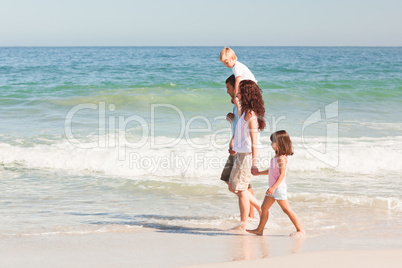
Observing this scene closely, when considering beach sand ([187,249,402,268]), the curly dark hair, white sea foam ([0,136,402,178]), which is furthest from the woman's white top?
white sea foam ([0,136,402,178])

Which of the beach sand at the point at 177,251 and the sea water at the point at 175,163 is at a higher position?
the sea water at the point at 175,163

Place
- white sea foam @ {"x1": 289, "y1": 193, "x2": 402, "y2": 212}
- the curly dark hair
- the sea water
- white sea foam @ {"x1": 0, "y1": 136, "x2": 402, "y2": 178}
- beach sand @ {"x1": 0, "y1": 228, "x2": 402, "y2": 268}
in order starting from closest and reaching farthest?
beach sand @ {"x1": 0, "y1": 228, "x2": 402, "y2": 268}
the curly dark hair
the sea water
white sea foam @ {"x1": 289, "y1": 193, "x2": 402, "y2": 212}
white sea foam @ {"x1": 0, "y1": 136, "x2": 402, "y2": 178}

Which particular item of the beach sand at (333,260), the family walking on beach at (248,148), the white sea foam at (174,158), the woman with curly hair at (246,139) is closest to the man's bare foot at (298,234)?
the family walking on beach at (248,148)

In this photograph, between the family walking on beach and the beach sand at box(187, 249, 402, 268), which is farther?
the family walking on beach

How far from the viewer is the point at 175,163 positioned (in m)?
8.46

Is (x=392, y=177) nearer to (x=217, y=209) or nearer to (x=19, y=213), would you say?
(x=217, y=209)

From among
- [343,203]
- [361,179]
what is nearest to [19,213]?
[343,203]

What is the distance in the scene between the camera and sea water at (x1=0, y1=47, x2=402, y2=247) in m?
5.42

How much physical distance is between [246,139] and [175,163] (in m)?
3.94

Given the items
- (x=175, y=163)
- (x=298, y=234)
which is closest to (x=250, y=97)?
(x=298, y=234)

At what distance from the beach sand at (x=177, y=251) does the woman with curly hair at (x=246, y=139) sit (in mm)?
449

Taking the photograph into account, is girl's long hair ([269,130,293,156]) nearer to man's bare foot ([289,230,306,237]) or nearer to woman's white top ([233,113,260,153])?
woman's white top ([233,113,260,153])

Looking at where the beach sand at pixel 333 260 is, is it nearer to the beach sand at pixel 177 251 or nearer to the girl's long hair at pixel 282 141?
the beach sand at pixel 177 251

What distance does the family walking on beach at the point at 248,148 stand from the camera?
4.51 meters
